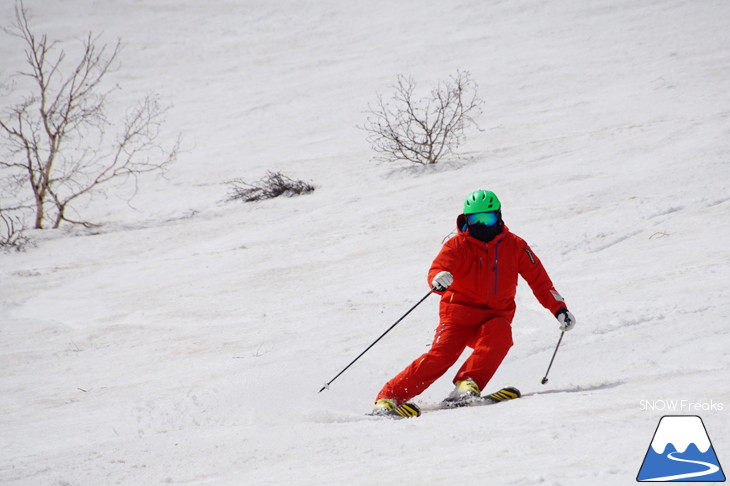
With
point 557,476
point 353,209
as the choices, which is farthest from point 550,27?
point 557,476

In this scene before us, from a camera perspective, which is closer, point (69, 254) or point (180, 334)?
point (180, 334)

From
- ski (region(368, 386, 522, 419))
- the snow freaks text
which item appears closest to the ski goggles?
ski (region(368, 386, 522, 419))

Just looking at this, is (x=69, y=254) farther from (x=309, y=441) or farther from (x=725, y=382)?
(x=725, y=382)

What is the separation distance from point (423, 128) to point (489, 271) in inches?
330

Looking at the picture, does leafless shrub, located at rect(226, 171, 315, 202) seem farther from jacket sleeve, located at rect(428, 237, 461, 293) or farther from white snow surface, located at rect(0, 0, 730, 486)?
jacket sleeve, located at rect(428, 237, 461, 293)

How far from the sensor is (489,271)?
4402mm

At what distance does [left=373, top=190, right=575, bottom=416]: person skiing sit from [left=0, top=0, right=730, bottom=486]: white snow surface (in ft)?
1.60

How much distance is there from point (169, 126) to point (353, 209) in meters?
11.1

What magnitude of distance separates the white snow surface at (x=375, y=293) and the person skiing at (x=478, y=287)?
0.49m

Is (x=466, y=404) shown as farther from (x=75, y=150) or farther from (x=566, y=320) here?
(x=75, y=150)

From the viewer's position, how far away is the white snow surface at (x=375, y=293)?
3.18 meters

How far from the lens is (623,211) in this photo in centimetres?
770

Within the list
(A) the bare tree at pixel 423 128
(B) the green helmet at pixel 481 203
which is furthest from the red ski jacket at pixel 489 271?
(A) the bare tree at pixel 423 128

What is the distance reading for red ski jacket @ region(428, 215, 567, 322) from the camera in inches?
173
